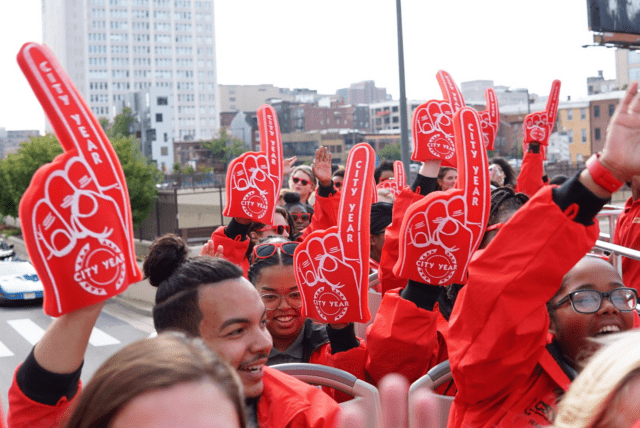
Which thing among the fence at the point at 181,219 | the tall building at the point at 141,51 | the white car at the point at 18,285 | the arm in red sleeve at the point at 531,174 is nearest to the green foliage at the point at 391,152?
the tall building at the point at 141,51

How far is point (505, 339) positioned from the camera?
1.85 meters

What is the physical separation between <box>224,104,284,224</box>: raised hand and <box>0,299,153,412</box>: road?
5946 millimetres

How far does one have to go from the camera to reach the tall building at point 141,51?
384 feet

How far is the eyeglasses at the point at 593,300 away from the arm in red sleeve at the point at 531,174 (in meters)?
2.94

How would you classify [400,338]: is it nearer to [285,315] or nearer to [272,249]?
[285,315]

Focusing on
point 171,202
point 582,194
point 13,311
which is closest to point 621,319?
point 582,194

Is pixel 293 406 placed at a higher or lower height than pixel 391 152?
lower

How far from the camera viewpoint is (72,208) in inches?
59.2

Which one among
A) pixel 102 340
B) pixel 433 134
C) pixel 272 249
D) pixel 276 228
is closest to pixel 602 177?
pixel 272 249

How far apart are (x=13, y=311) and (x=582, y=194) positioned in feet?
55.6

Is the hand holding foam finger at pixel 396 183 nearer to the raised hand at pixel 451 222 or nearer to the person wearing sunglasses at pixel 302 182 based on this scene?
the person wearing sunglasses at pixel 302 182

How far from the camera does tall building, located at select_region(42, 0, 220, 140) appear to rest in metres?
117

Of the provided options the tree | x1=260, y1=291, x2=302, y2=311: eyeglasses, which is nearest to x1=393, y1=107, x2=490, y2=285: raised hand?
x1=260, y1=291, x2=302, y2=311: eyeglasses

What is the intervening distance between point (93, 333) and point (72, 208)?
11.8 metres
